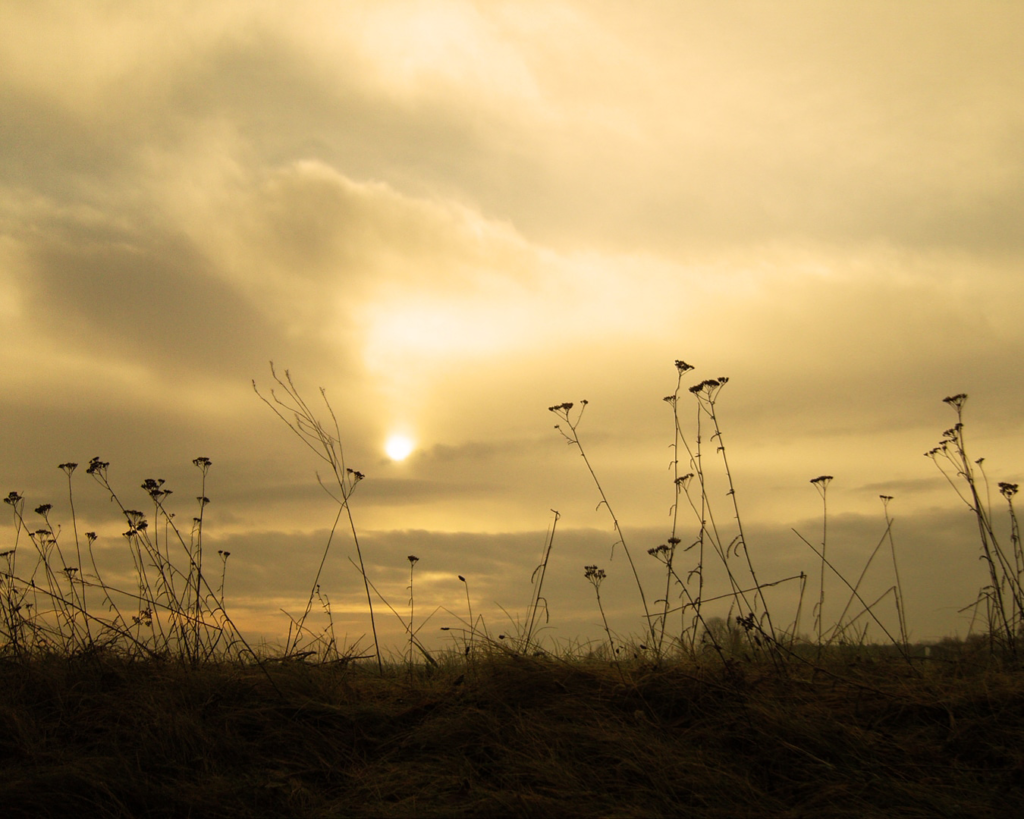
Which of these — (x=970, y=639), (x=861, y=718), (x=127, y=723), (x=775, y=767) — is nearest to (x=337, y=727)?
(x=127, y=723)

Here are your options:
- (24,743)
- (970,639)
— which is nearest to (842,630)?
(970,639)

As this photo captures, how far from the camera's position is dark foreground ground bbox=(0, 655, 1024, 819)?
3.04 m

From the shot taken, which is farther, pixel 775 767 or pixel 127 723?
pixel 127 723

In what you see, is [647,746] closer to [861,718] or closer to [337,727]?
[861,718]

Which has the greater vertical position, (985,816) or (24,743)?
(24,743)

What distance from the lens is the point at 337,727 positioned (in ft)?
12.5

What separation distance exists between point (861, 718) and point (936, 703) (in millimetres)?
381

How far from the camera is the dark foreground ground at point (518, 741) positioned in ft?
9.98

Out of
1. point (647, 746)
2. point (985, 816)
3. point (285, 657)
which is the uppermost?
point (285, 657)

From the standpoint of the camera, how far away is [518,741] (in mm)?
3477

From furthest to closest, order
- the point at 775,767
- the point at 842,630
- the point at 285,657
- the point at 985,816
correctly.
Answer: the point at 842,630 → the point at 285,657 → the point at 775,767 → the point at 985,816

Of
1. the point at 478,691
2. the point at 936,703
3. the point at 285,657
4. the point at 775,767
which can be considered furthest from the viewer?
the point at 285,657

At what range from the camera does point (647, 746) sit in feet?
11.0

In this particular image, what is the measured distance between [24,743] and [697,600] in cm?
388
